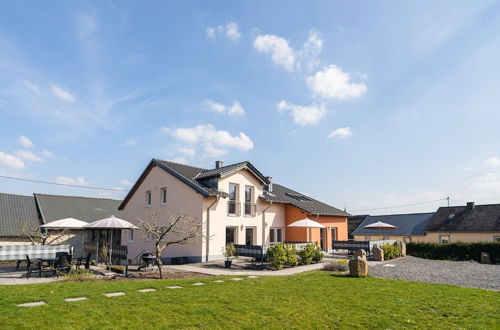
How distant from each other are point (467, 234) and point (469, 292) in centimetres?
3186

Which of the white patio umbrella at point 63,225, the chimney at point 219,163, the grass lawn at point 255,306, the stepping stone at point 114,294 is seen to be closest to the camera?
the grass lawn at point 255,306

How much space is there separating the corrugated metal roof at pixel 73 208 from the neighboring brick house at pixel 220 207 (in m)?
6.20

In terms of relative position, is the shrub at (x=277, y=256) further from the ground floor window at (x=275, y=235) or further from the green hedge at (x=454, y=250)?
the green hedge at (x=454, y=250)

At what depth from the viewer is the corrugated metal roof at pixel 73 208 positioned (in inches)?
1113

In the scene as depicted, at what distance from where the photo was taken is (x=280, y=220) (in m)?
23.5

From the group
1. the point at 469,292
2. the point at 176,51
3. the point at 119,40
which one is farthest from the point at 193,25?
the point at 469,292

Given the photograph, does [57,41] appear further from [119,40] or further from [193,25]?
[193,25]

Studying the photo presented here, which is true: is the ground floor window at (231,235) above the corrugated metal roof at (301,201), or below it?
below

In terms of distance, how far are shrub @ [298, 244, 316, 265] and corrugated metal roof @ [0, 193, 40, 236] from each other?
20526 millimetres

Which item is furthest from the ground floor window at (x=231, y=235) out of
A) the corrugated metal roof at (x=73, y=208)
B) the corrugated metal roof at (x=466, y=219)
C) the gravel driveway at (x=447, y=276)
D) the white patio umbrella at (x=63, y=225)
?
the corrugated metal roof at (x=466, y=219)

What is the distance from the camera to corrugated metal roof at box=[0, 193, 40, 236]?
2432cm

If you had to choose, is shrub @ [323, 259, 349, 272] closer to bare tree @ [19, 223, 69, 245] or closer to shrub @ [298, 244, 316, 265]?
shrub @ [298, 244, 316, 265]

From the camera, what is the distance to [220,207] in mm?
19328

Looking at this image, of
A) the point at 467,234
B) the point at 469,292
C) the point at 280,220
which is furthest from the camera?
the point at 467,234
